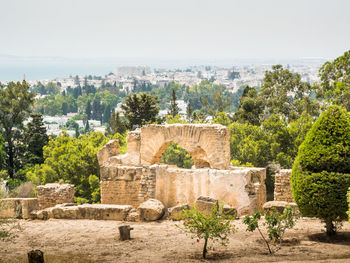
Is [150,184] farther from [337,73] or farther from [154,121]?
[154,121]

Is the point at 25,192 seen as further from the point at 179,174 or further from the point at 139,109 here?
the point at 179,174

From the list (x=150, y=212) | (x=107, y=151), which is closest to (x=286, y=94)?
(x=107, y=151)

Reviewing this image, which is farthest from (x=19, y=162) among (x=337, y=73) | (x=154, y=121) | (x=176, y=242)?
(x=176, y=242)

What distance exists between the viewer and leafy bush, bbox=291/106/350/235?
42.4ft

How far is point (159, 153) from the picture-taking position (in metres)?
21.7

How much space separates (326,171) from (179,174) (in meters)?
5.61

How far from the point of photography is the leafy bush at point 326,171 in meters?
12.9

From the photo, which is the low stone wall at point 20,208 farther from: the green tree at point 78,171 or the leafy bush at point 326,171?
the green tree at point 78,171

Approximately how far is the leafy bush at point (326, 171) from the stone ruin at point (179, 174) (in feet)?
11.4

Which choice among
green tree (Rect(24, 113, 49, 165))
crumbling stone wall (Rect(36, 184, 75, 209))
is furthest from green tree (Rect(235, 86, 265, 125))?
crumbling stone wall (Rect(36, 184, 75, 209))

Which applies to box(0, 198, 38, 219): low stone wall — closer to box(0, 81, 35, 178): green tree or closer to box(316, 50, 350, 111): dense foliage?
box(316, 50, 350, 111): dense foliage

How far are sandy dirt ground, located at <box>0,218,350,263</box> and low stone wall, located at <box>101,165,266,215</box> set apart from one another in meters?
1.36

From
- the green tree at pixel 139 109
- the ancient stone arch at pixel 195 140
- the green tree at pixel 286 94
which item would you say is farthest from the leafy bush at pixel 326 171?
the green tree at pixel 139 109

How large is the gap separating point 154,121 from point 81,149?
433 inches
